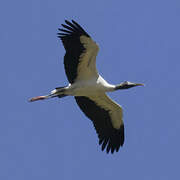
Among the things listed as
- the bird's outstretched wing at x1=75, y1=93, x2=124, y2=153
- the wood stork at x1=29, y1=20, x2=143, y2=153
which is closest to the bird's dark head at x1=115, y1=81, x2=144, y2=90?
the wood stork at x1=29, y1=20, x2=143, y2=153

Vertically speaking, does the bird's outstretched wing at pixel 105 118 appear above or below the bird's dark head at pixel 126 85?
below

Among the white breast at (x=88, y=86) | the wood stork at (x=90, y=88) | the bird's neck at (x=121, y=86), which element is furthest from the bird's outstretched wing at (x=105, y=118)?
the white breast at (x=88, y=86)

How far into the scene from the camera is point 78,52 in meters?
21.9

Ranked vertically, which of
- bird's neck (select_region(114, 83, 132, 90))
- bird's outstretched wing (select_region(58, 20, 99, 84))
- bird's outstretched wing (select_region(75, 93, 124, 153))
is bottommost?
bird's outstretched wing (select_region(75, 93, 124, 153))

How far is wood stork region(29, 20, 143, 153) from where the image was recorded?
21703 millimetres

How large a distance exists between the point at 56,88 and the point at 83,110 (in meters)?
1.48

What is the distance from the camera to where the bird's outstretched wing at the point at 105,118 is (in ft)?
76.6

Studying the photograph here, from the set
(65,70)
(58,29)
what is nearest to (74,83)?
(65,70)

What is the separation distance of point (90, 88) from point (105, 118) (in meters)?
1.63

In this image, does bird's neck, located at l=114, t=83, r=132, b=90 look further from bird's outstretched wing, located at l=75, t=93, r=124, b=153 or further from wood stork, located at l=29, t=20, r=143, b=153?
bird's outstretched wing, located at l=75, t=93, r=124, b=153

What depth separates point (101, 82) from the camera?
73.6 ft

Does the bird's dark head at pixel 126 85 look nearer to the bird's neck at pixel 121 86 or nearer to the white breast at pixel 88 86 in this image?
the bird's neck at pixel 121 86

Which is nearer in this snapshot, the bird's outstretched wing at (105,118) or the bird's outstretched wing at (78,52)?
the bird's outstretched wing at (78,52)

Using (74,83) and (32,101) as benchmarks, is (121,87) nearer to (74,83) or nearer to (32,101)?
(74,83)
